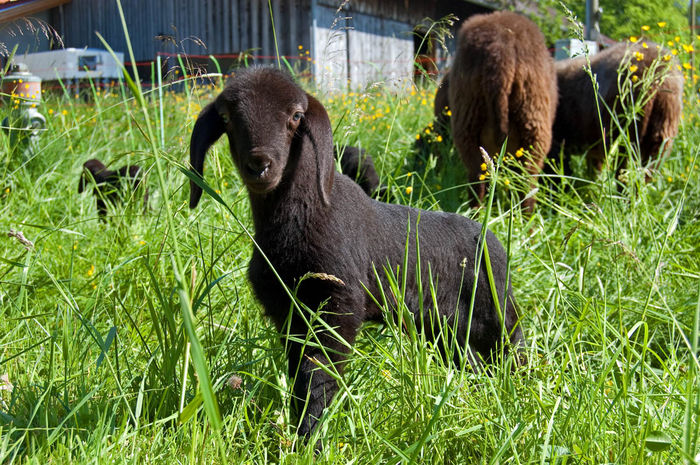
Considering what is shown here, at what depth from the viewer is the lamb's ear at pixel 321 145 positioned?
242 cm

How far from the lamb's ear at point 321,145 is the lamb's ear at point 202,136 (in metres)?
0.37

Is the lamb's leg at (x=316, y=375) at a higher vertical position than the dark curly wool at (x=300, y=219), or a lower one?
lower

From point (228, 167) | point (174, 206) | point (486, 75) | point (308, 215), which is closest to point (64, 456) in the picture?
point (308, 215)

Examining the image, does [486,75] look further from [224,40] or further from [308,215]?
[224,40]

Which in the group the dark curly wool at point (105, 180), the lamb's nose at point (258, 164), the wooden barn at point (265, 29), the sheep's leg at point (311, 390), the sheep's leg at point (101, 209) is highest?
the wooden barn at point (265, 29)

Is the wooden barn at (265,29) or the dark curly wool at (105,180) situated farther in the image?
the wooden barn at (265,29)

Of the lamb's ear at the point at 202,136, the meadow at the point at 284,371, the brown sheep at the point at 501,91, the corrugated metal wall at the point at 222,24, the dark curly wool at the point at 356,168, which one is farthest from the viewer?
the corrugated metal wall at the point at 222,24

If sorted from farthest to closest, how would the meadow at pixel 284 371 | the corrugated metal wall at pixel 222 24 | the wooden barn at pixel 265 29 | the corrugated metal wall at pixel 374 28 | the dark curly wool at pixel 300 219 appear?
the corrugated metal wall at pixel 374 28 → the corrugated metal wall at pixel 222 24 → the wooden barn at pixel 265 29 → the dark curly wool at pixel 300 219 → the meadow at pixel 284 371

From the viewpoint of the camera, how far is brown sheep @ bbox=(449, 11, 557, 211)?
4816mm

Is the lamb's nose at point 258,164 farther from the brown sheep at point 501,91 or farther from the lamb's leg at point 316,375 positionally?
the brown sheep at point 501,91

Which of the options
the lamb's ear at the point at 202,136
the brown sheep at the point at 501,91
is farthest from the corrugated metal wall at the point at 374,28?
the lamb's ear at the point at 202,136

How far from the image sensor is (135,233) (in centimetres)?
413

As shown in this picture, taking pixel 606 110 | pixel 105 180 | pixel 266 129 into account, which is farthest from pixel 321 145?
pixel 606 110

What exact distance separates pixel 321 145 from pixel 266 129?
224 millimetres
